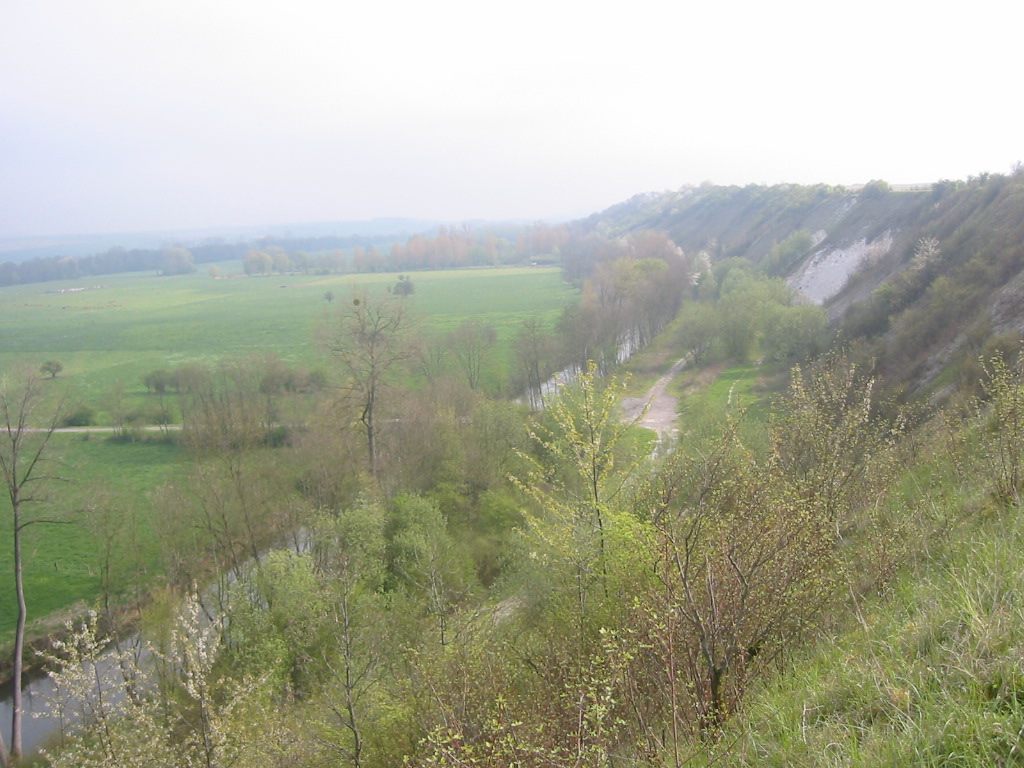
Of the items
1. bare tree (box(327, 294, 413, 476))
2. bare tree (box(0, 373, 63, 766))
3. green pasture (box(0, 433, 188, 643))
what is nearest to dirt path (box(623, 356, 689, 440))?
bare tree (box(327, 294, 413, 476))

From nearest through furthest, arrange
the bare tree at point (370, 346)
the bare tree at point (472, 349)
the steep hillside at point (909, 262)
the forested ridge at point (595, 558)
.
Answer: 1. the forested ridge at point (595, 558)
2. the bare tree at point (370, 346)
3. the steep hillside at point (909, 262)
4. the bare tree at point (472, 349)

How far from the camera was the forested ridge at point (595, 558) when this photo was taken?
4.23 metres

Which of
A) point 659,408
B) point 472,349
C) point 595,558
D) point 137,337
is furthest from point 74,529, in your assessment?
point 137,337

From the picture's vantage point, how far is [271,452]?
85.9 ft

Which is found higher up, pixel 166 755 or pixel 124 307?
pixel 124 307

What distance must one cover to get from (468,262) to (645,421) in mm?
103345

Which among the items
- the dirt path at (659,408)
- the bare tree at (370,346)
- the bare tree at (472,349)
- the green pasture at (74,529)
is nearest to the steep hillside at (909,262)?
the dirt path at (659,408)

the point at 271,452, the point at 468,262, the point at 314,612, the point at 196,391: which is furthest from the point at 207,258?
the point at 314,612

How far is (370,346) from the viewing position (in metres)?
21.2

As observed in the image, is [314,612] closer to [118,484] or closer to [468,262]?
[118,484]

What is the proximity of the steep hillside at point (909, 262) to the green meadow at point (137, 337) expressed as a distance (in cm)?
2132

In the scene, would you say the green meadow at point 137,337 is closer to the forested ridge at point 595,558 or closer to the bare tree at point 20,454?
the bare tree at point 20,454

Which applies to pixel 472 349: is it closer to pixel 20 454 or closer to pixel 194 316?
pixel 20 454

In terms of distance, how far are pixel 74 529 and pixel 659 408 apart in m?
28.8
